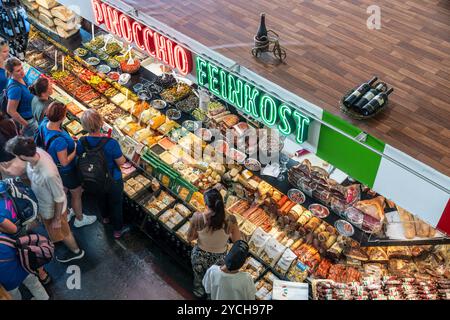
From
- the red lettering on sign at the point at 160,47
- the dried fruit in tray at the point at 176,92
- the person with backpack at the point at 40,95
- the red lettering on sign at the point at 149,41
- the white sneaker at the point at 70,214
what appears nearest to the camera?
the person with backpack at the point at 40,95

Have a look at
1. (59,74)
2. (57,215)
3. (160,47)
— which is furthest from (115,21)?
(57,215)

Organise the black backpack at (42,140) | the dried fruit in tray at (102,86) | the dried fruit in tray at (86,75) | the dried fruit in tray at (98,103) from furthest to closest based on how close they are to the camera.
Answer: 1. the dried fruit in tray at (86,75)
2. the dried fruit in tray at (102,86)
3. the dried fruit in tray at (98,103)
4. the black backpack at (42,140)

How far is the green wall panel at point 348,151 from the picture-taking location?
527cm

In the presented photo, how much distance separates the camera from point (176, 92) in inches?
319

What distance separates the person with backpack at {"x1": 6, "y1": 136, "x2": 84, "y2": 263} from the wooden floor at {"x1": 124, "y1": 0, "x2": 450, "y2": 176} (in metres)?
2.65

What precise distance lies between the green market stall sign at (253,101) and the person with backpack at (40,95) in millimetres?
1995

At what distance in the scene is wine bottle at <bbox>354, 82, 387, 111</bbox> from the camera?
538 cm

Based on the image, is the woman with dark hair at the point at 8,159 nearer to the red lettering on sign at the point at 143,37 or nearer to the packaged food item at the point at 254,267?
the red lettering on sign at the point at 143,37

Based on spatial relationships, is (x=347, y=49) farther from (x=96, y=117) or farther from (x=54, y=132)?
(x=54, y=132)

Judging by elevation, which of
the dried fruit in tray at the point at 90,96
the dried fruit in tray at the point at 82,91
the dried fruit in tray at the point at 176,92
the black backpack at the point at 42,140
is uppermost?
the black backpack at the point at 42,140

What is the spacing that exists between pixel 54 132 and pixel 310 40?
3529 millimetres

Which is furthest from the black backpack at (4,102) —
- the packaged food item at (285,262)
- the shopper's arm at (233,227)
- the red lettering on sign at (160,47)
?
the packaged food item at (285,262)

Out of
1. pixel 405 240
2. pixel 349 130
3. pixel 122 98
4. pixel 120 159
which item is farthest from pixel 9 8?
pixel 405 240

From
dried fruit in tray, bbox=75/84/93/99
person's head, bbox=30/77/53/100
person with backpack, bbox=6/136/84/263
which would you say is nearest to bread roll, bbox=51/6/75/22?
dried fruit in tray, bbox=75/84/93/99
